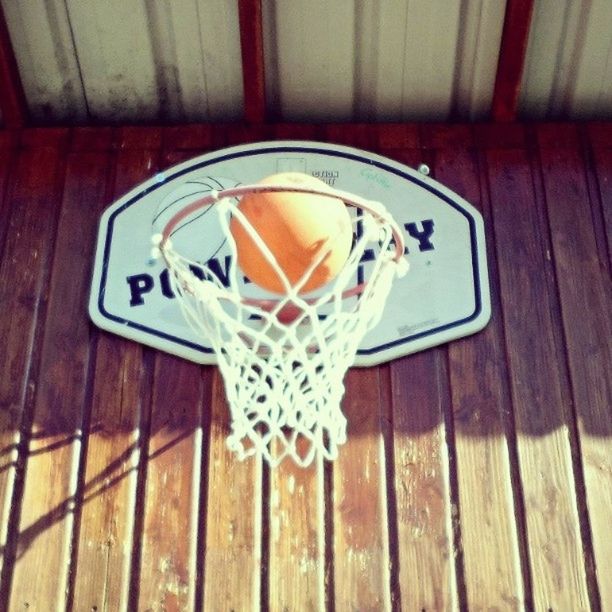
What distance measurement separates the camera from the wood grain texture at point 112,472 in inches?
120

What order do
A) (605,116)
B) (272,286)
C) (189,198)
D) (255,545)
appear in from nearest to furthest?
(272,286) → (255,545) → (189,198) → (605,116)

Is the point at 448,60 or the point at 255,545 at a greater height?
the point at 448,60

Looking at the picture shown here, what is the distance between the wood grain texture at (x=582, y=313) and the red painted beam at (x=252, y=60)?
1123mm

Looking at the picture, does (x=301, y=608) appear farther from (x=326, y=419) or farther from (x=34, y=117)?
(x=34, y=117)

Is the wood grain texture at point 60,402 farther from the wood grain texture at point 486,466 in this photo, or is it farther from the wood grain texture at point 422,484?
the wood grain texture at point 486,466

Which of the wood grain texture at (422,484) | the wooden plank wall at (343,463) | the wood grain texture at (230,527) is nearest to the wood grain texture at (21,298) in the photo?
the wooden plank wall at (343,463)

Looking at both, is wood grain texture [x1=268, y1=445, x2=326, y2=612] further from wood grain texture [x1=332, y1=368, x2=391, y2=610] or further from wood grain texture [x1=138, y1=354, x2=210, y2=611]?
wood grain texture [x1=138, y1=354, x2=210, y2=611]

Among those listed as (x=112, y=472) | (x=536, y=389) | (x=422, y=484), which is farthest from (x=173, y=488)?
(x=536, y=389)

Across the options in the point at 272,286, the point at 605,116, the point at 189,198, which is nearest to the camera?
the point at 272,286

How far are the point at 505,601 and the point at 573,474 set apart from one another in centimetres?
48

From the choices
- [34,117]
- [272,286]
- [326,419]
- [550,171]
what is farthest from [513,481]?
[34,117]

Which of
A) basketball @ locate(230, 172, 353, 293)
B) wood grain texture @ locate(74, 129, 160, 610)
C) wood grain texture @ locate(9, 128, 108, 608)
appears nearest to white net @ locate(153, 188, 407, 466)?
basketball @ locate(230, 172, 353, 293)

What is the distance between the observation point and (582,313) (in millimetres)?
3477

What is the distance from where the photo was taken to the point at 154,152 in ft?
12.7
